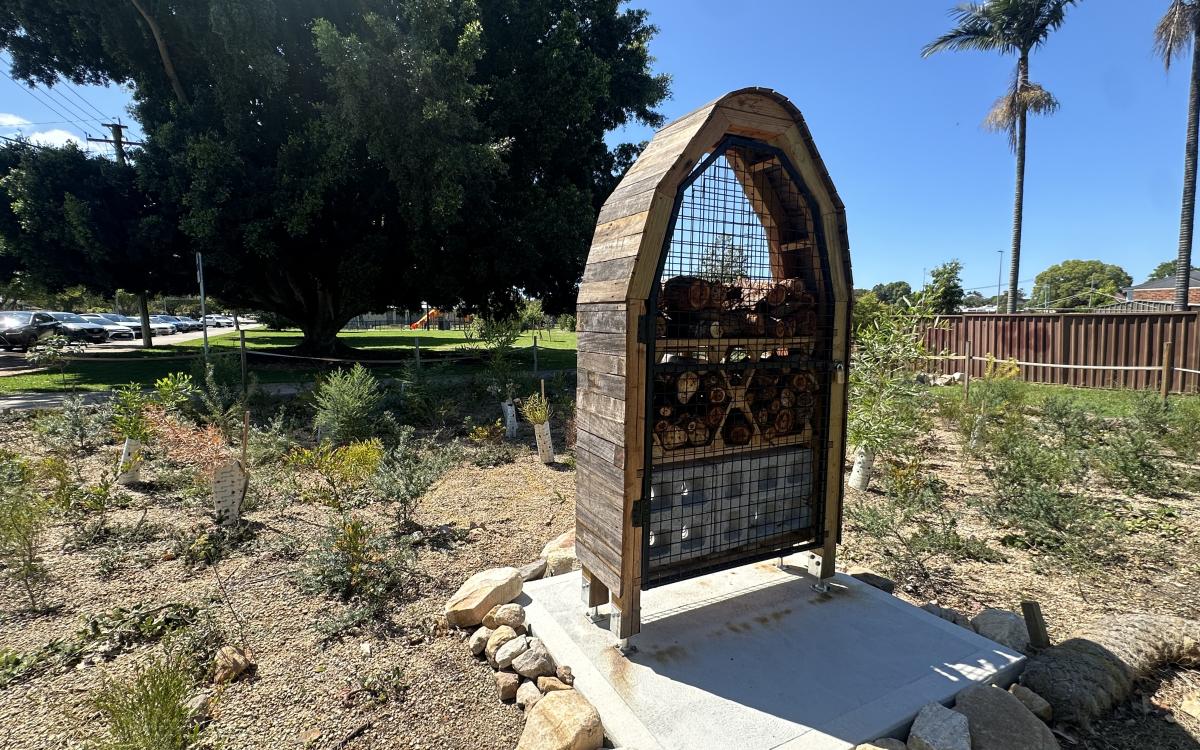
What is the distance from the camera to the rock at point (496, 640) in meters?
2.84

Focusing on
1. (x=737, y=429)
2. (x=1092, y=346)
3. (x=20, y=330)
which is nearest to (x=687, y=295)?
(x=737, y=429)

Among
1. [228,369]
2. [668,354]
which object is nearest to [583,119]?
[228,369]

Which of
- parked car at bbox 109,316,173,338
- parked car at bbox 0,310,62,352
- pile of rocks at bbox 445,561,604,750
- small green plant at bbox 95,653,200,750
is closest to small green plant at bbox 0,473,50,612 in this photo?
small green plant at bbox 95,653,200,750

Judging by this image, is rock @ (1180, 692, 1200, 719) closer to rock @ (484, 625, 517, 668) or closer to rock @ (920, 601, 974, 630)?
rock @ (920, 601, 974, 630)

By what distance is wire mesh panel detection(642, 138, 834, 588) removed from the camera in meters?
2.79

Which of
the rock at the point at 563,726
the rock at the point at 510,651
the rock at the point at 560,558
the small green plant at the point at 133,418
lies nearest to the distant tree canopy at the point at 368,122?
the small green plant at the point at 133,418

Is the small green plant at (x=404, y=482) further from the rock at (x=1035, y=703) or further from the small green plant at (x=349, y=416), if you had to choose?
the rock at (x=1035, y=703)

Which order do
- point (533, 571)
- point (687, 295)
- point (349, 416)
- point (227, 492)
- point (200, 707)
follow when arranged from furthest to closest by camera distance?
point (349, 416)
point (227, 492)
point (533, 571)
point (687, 295)
point (200, 707)

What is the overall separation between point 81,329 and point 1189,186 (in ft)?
133

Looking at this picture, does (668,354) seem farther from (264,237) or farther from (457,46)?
(264,237)

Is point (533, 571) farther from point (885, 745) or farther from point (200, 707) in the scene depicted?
point (885, 745)

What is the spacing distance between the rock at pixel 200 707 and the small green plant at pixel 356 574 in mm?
870

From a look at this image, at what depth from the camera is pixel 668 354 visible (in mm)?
2949

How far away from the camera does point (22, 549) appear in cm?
355
